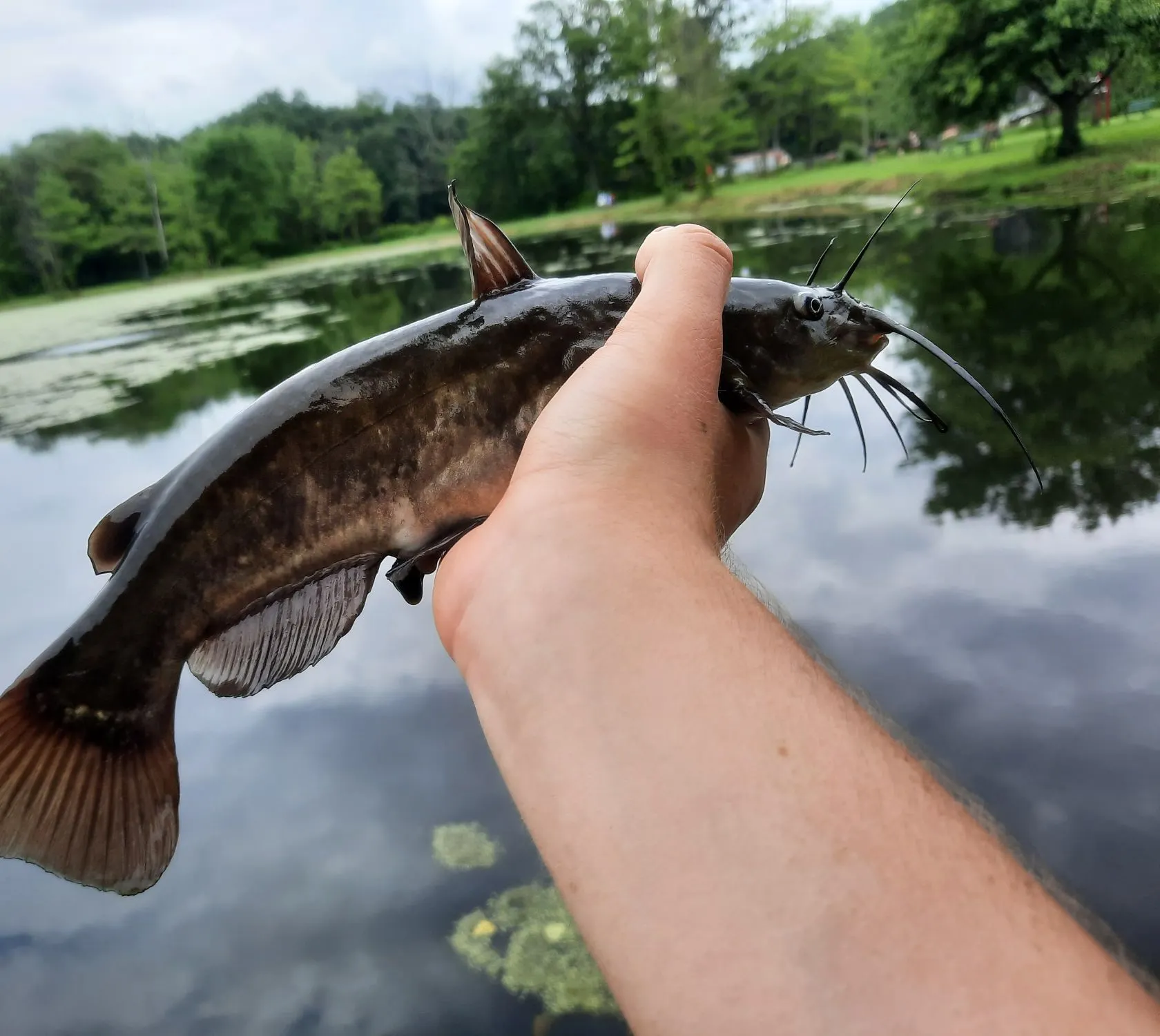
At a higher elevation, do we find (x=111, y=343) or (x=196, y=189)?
(x=196, y=189)

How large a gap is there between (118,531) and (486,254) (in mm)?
761

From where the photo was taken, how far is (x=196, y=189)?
36062 millimetres

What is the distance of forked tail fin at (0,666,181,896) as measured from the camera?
1.16 m

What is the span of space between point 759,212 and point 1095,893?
22.7 meters

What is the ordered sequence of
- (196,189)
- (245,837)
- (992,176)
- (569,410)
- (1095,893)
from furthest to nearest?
(196,189), (992,176), (245,837), (1095,893), (569,410)

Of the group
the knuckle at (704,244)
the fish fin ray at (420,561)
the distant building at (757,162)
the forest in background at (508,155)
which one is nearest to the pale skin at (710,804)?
the fish fin ray at (420,561)

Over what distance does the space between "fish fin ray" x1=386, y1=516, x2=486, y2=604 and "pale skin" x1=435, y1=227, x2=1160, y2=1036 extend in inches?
11.1

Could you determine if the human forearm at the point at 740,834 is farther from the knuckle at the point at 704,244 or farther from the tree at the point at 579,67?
the tree at the point at 579,67

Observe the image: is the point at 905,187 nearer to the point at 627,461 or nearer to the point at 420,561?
the point at 420,561

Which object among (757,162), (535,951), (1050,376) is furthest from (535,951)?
(757,162)

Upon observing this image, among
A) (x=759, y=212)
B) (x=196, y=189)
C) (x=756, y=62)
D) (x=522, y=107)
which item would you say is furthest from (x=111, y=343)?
(x=756, y=62)

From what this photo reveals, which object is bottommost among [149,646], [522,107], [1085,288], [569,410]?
[1085,288]

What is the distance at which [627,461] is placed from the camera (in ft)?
3.44

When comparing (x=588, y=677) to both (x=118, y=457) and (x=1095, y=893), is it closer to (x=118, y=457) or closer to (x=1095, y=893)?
(x=1095, y=893)
